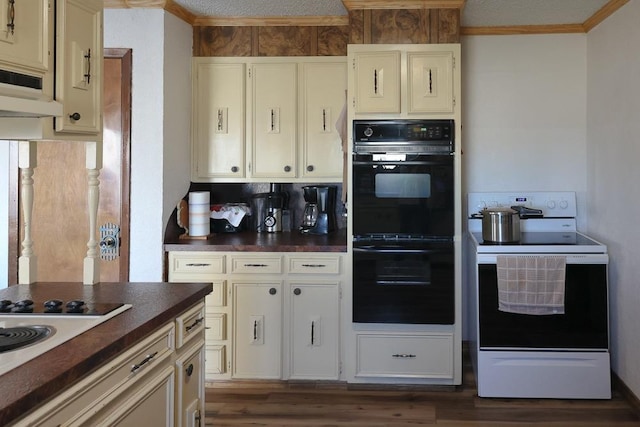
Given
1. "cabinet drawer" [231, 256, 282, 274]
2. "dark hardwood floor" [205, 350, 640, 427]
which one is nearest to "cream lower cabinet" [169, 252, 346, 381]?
"cabinet drawer" [231, 256, 282, 274]

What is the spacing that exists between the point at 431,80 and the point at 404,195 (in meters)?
0.68

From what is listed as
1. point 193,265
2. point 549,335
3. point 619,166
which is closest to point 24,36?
point 193,265

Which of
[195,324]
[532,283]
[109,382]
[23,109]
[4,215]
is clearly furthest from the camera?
[4,215]

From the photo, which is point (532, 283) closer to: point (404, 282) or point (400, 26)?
point (404, 282)

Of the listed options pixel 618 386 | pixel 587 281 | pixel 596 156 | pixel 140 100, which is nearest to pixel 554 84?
pixel 596 156

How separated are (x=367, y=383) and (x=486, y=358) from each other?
71cm

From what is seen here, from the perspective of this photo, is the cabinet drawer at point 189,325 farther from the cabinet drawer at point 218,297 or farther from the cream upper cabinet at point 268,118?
the cream upper cabinet at point 268,118

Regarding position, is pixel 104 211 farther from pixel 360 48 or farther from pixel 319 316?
pixel 360 48

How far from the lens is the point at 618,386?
3.25 metres

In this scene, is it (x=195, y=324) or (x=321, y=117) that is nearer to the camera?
(x=195, y=324)

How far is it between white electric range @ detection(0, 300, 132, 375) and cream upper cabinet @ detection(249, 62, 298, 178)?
1972 millimetres

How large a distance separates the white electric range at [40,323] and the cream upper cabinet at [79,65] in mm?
586

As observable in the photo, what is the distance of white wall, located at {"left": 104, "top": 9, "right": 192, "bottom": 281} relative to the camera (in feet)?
10.7

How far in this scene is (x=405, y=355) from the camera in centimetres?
332
